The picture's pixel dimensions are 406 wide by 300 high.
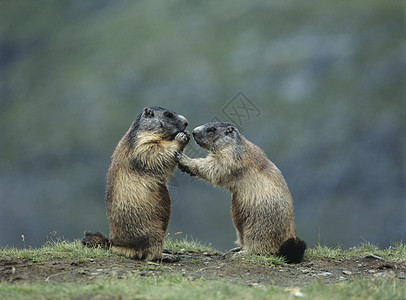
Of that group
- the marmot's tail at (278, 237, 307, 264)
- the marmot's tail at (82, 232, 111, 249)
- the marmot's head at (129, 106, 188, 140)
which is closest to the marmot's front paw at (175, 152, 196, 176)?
the marmot's head at (129, 106, 188, 140)

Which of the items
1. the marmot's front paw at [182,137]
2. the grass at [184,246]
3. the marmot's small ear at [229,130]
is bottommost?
the grass at [184,246]

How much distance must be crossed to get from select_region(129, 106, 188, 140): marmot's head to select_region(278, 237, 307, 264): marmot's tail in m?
3.26

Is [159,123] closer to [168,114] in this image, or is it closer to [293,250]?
[168,114]

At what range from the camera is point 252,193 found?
1055 cm

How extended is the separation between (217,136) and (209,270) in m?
2.94

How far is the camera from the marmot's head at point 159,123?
10742mm

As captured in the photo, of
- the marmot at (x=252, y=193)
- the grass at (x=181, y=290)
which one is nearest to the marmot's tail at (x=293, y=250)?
the marmot at (x=252, y=193)

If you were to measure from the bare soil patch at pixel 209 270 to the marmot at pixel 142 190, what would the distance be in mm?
473

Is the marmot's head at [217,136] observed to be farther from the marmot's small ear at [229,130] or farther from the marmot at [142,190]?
the marmot at [142,190]

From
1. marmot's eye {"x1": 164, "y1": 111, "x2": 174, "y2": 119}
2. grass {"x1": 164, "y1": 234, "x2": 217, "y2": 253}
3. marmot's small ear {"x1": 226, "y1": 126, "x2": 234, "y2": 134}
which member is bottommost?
grass {"x1": 164, "y1": 234, "x2": 217, "y2": 253}

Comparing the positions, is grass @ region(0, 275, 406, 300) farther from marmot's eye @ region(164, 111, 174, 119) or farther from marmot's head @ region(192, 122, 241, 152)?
marmot's eye @ region(164, 111, 174, 119)

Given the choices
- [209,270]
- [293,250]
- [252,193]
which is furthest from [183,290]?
[293,250]

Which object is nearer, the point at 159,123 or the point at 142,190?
the point at 142,190

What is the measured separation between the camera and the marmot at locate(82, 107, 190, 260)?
10.3m
